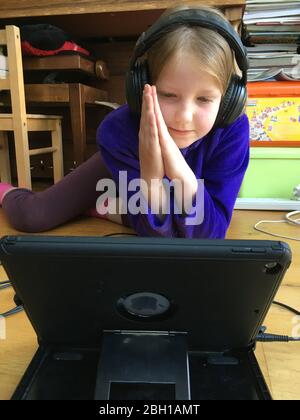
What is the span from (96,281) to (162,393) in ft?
0.44

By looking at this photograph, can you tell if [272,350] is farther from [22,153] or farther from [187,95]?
[22,153]

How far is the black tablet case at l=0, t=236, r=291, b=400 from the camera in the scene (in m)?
0.32

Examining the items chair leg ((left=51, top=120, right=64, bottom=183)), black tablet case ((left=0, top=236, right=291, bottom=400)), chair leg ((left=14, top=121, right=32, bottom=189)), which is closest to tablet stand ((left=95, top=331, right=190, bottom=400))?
black tablet case ((left=0, top=236, right=291, bottom=400))

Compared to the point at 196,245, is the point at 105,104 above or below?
above

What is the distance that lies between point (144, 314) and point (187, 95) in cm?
34

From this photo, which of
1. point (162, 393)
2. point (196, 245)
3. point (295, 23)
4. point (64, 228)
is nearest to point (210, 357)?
point (162, 393)

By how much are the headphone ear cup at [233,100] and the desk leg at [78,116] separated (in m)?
0.94

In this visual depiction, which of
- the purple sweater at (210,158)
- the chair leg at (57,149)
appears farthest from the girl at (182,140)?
the chair leg at (57,149)

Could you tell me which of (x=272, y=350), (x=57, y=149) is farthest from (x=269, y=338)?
(x=57, y=149)

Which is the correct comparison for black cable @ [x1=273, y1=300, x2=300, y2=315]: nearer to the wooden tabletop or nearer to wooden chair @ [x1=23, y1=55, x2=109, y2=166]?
the wooden tabletop

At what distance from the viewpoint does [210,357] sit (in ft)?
1.48

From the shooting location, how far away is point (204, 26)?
53 centimetres

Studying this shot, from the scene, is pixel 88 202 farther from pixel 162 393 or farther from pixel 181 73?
pixel 162 393

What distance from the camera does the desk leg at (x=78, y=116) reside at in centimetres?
145
